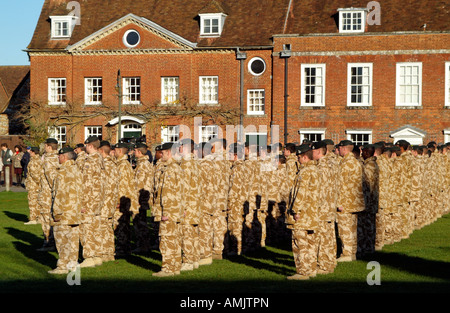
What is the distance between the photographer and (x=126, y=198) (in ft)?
49.3

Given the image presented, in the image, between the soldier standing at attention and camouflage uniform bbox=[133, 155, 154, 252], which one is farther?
camouflage uniform bbox=[133, 155, 154, 252]

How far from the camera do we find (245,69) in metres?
39.7

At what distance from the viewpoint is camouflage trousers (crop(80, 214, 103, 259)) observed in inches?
542

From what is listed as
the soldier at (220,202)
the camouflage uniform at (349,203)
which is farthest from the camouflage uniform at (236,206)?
the camouflage uniform at (349,203)

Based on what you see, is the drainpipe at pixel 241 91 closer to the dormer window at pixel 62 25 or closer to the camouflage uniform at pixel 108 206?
the dormer window at pixel 62 25

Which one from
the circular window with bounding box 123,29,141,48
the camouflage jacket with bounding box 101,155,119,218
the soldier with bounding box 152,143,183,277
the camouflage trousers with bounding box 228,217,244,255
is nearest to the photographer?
the soldier with bounding box 152,143,183,277

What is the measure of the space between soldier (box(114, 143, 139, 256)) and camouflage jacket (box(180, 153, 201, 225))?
2176 mm

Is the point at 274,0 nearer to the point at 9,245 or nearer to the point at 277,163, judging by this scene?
the point at 277,163

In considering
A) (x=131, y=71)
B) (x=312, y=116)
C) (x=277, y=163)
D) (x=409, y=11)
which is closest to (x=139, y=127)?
(x=131, y=71)

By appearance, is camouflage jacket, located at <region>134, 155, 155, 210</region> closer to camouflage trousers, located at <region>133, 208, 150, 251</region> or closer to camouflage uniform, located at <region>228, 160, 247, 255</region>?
camouflage trousers, located at <region>133, 208, 150, 251</region>

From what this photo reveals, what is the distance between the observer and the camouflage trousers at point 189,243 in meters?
13.4

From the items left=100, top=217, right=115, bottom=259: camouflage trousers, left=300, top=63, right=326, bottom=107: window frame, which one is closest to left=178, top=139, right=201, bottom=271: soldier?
left=100, top=217, right=115, bottom=259: camouflage trousers

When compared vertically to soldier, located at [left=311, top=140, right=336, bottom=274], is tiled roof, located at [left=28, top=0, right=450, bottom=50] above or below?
above

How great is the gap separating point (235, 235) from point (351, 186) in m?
2.94
